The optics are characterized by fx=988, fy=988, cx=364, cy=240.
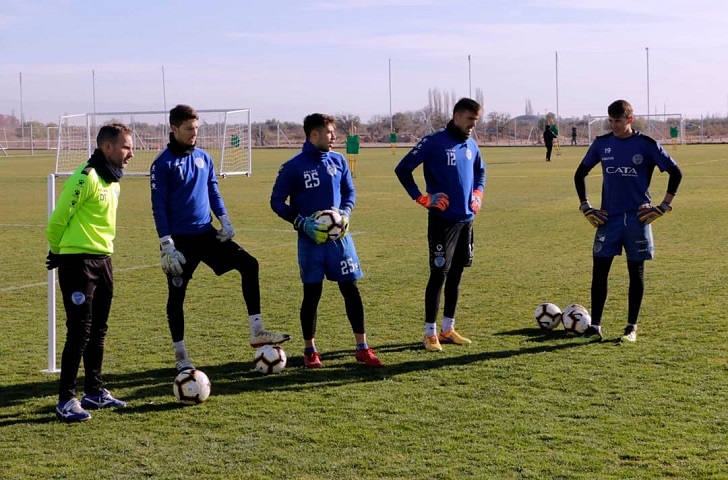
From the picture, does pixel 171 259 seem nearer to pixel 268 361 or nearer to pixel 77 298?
pixel 77 298

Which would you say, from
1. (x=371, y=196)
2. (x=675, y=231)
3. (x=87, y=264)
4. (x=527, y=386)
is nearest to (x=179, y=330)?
(x=87, y=264)

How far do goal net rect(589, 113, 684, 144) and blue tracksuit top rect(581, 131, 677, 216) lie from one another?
5869cm

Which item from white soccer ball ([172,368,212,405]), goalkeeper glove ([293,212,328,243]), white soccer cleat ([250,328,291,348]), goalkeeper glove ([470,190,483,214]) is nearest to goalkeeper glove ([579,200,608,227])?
goalkeeper glove ([470,190,483,214])

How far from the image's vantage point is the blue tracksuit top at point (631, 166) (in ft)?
26.9

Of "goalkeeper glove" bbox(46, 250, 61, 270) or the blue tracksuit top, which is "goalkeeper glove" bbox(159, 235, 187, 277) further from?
the blue tracksuit top

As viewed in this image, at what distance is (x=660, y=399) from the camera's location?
6371 mm

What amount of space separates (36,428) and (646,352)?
4.56 meters

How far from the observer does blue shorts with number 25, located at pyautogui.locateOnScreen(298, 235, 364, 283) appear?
24.5ft

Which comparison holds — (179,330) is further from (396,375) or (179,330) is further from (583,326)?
(583,326)

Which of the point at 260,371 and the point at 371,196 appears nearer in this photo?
the point at 260,371

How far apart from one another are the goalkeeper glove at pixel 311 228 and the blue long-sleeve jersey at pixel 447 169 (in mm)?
1110

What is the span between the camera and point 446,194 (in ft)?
26.6

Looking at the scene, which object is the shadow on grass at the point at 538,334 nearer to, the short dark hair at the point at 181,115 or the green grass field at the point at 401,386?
the green grass field at the point at 401,386

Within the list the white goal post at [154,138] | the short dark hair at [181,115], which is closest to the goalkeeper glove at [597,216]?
the short dark hair at [181,115]
